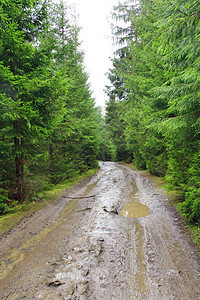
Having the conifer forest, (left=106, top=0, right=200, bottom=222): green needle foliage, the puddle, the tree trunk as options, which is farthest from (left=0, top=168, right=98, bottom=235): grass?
(left=106, top=0, right=200, bottom=222): green needle foliage

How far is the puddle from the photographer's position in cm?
608

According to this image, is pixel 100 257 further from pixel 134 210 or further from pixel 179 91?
Result: pixel 179 91

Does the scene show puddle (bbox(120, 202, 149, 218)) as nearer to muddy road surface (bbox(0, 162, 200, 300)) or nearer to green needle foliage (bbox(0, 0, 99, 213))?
muddy road surface (bbox(0, 162, 200, 300))

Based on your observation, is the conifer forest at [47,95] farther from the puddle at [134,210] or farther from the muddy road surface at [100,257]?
the puddle at [134,210]

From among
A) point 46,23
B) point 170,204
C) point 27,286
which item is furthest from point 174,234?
point 46,23

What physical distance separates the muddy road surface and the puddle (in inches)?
1.5

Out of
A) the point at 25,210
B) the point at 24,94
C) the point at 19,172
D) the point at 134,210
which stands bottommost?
the point at 134,210

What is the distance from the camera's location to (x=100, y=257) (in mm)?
3600

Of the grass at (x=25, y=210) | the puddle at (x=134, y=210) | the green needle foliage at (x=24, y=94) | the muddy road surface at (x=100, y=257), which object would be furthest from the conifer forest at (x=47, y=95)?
the puddle at (x=134, y=210)

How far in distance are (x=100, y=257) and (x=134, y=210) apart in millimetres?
3274

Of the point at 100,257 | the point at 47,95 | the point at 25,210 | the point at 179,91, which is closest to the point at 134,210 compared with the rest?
the point at 100,257

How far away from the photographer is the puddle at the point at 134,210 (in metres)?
6.08

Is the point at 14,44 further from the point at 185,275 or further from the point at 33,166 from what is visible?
the point at 185,275

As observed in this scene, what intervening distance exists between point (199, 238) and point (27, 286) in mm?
4024
